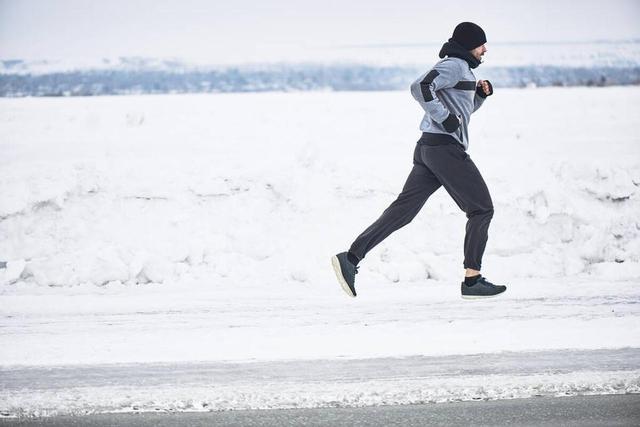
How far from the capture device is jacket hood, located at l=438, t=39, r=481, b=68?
6.14 metres

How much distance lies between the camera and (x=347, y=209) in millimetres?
8898

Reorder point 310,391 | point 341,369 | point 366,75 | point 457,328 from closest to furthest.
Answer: point 310,391 → point 341,369 → point 457,328 → point 366,75

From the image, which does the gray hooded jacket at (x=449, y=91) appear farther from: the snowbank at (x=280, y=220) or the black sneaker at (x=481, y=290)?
the snowbank at (x=280, y=220)

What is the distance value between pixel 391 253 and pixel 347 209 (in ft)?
3.59

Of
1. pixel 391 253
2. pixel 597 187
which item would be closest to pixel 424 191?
pixel 391 253

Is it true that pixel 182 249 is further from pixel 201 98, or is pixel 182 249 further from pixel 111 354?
pixel 201 98

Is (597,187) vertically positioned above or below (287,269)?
above

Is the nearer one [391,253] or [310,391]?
[310,391]

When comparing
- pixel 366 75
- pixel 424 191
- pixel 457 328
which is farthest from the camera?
pixel 366 75

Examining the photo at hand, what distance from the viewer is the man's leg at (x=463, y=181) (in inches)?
242

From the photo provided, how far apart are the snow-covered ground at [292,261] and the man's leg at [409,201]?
527 millimetres

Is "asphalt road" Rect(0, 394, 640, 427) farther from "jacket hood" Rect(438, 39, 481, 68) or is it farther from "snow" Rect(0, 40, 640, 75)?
"snow" Rect(0, 40, 640, 75)

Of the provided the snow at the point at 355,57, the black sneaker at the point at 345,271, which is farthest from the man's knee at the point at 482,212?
the snow at the point at 355,57

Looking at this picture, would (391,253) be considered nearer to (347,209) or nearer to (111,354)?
(347,209)
